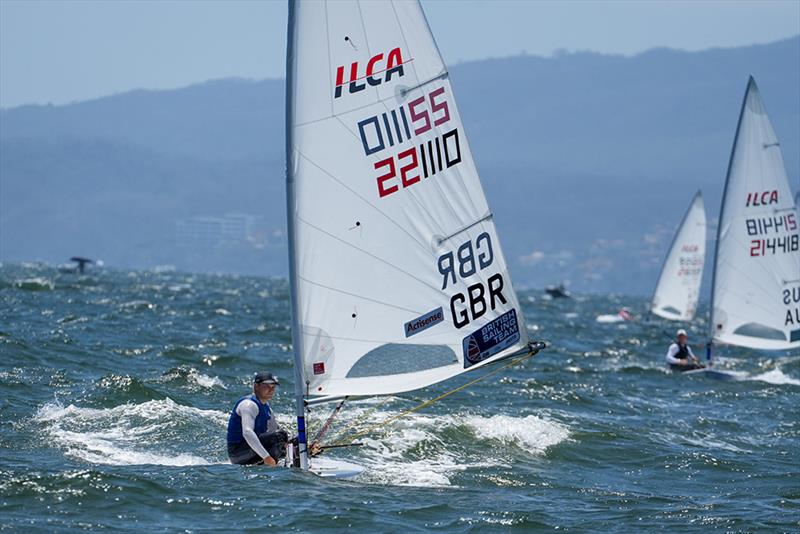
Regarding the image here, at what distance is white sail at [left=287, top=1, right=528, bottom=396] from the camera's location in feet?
38.1

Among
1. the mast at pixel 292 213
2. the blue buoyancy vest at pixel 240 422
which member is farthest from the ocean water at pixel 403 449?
the mast at pixel 292 213

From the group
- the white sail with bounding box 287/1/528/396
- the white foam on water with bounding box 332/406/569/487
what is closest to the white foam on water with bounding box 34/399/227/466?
the white foam on water with bounding box 332/406/569/487

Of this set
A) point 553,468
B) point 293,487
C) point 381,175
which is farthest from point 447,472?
point 381,175

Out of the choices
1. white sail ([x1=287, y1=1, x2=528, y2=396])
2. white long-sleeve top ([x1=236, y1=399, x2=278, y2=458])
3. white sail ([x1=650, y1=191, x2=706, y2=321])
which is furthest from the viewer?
white sail ([x1=650, y1=191, x2=706, y2=321])

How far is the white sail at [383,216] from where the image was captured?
38.1ft

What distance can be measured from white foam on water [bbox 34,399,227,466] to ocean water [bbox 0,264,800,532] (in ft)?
0.15

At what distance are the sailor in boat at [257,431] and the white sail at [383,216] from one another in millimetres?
866

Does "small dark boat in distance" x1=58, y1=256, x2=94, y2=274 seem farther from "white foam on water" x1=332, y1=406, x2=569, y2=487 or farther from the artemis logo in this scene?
the artemis logo

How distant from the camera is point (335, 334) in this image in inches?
474

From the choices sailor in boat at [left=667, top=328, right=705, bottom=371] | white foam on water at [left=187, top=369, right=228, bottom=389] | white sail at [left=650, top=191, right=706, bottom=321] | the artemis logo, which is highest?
white sail at [left=650, top=191, right=706, bottom=321]

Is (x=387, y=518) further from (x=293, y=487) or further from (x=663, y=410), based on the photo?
(x=663, y=410)

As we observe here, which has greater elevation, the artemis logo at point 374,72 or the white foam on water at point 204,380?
the artemis logo at point 374,72

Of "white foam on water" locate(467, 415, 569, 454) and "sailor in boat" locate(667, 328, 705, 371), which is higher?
"sailor in boat" locate(667, 328, 705, 371)

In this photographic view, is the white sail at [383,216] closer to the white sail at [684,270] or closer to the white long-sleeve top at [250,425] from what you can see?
the white long-sleeve top at [250,425]
